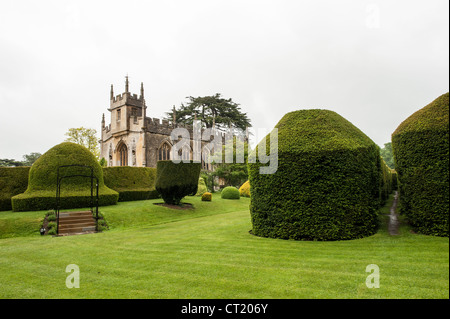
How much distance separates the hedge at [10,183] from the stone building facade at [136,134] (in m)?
17.4

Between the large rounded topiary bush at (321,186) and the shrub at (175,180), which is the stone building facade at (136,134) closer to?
the shrub at (175,180)

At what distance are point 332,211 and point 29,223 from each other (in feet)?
39.5

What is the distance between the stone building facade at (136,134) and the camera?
3438 centimetres

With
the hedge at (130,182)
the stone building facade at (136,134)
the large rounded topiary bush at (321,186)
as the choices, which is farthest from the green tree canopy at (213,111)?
the large rounded topiary bush at (321,186)

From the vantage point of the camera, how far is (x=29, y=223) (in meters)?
11.7

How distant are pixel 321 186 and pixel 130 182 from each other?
1740 centimetres

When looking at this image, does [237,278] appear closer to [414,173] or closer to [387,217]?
[414,173]

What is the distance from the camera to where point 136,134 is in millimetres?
35188

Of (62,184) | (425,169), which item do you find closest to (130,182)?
(62,184)

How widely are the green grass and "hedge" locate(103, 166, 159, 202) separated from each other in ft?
39.9

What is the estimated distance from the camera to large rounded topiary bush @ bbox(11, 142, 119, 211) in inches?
567

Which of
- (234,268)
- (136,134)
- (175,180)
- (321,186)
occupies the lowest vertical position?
(234,268)

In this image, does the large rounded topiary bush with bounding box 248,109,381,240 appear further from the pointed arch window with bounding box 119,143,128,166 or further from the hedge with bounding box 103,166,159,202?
the pointed arch window with bounding box 119,143,128,166

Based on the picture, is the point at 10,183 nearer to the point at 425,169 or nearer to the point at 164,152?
the point at 425,169
